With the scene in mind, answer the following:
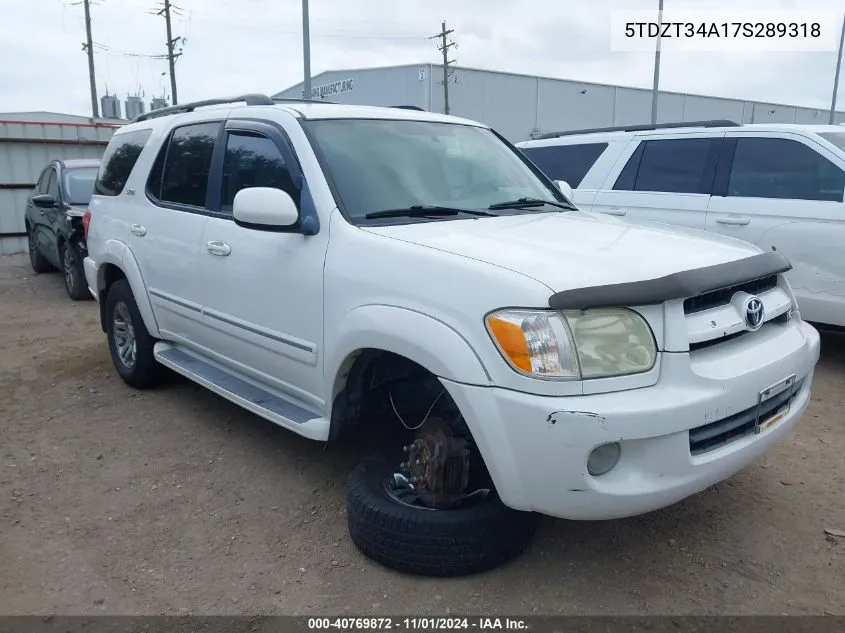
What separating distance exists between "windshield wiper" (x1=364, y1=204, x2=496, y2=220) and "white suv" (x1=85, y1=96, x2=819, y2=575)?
0.05ft

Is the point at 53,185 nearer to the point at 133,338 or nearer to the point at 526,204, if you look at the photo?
the point at 133,338

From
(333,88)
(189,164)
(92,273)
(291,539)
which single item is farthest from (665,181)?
(333,88)

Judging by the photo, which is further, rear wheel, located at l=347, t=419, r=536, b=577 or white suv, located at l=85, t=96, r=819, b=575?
rear wheel, located at l=347, t=419, r=536, b=577

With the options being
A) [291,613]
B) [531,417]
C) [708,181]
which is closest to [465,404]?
[531,417]

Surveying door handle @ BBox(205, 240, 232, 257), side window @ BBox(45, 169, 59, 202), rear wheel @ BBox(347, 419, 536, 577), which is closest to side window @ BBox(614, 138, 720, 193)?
door handle @ BBox(205, 240, 232, 257)

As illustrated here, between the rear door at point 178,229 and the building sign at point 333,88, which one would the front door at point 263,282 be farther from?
the building sign at point 333,88

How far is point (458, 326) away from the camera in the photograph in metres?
2.48

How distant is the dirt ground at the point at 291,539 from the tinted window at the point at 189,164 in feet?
4.62

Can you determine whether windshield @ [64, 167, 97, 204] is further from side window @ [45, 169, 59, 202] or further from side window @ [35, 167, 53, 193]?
side window @ [35, 167, 53, 193]

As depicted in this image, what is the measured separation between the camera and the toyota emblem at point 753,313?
270 cm

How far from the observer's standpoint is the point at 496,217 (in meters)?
3.35

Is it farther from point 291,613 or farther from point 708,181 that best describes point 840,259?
point 291,613

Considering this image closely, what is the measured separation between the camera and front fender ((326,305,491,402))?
2.44 metres

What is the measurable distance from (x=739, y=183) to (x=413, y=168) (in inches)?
137
